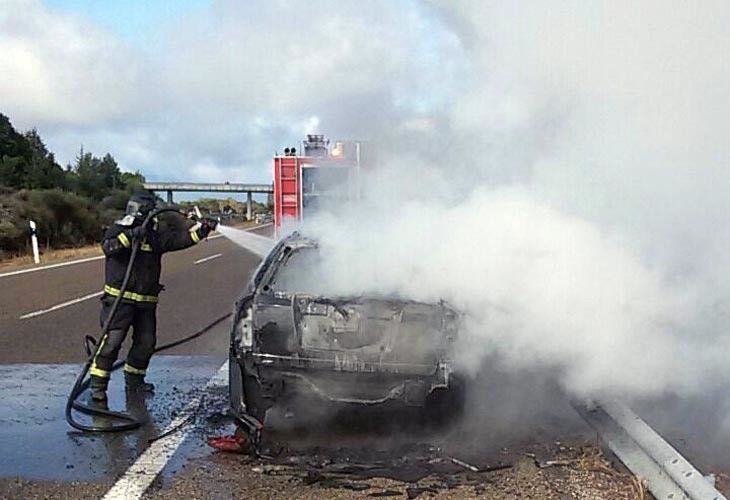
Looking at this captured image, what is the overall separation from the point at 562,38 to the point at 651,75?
0.54 m

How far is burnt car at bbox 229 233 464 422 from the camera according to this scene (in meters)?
5.09

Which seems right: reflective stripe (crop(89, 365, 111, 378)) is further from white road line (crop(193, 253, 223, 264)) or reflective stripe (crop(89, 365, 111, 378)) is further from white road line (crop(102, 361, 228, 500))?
white road line (crop(193, 253, 223, 264))

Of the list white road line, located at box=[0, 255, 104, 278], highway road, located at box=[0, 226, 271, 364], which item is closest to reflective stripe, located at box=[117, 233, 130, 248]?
highway road, located at box=[0, 226, 271, 364]

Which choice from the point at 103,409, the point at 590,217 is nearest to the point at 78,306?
the point at 103,409

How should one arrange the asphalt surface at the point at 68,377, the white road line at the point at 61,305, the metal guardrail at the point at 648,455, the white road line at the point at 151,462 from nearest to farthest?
1. the metal guardrail at the point at 648,455
2. the white road line at the point at 151,462
3. the asphalt surface at the point at 68,377
4. the white road line at the point at 61,305

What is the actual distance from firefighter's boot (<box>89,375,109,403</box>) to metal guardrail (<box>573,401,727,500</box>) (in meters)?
3.53

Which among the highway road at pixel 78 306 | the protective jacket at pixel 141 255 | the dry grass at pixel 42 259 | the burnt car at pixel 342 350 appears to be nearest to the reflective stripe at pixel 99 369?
the protective jacket at pixel 141 255

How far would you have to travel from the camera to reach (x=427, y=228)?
17.9 ft

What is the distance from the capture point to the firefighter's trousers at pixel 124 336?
21.1ft

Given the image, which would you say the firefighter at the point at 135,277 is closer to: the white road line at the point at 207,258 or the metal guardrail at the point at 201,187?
the white road line at the point at 207,258

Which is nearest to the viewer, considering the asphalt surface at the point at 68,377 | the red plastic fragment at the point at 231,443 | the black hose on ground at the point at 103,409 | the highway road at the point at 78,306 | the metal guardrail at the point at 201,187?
the asphalt surface at the point at 68,377

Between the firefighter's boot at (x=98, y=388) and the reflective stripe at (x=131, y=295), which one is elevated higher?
the reflective stripe at (x=131, y=295)

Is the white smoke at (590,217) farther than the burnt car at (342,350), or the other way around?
the burnt car at (342,350)

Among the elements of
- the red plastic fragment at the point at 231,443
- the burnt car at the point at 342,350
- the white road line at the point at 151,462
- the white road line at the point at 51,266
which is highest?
the burnt car at the point at 342,350
